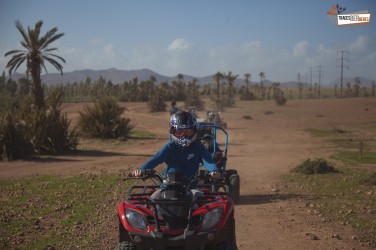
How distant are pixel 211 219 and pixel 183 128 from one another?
1.39 metres

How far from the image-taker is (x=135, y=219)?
5.18 meters

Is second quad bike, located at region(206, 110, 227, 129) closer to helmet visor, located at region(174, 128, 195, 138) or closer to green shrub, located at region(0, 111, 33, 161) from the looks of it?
green shrub, located at region(0, 111, 33, 161)

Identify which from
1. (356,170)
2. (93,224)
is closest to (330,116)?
(356,170)

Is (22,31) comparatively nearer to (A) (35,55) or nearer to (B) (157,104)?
(A) (35,55)

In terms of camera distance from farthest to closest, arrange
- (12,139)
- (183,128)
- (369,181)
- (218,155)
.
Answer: (12,139), (369,181), (218,155), (183,128)

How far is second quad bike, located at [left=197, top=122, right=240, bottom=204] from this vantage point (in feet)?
36.6

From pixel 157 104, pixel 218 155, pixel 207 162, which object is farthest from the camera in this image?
pixel 157 104

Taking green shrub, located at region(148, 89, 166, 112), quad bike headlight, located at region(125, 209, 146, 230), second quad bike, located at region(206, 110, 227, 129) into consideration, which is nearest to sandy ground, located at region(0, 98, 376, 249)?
second quad bike, located at region(206, 110, 227, 129)

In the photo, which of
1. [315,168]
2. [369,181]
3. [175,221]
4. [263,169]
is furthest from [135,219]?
[263,169]

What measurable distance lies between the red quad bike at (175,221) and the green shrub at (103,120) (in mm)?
25305

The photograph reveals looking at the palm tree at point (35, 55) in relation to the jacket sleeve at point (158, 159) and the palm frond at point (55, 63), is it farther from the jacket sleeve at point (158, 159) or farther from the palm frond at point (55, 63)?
the jacket sleeve at point (158, 159)

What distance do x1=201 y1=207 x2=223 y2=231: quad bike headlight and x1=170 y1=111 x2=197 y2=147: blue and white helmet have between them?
3.99ft

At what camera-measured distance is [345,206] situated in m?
11.0

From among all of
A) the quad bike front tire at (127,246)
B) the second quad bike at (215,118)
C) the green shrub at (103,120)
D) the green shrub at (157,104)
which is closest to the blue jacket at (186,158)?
the quad bike front tire at (127,246)
